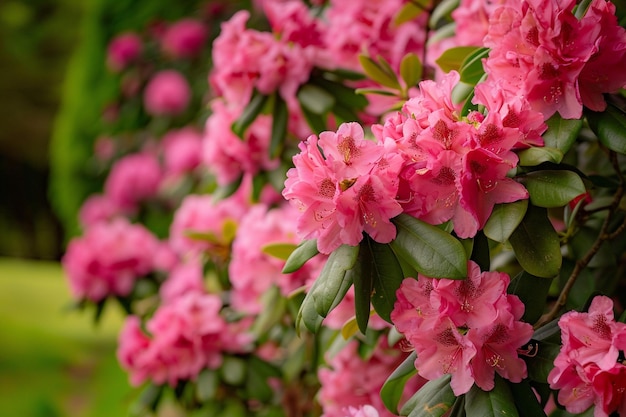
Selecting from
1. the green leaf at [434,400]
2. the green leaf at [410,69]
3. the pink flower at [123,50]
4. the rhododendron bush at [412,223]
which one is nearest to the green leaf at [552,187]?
the rhododendron bush at [412,223]

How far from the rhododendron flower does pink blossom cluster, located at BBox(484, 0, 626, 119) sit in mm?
176

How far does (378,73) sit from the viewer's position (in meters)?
1.12

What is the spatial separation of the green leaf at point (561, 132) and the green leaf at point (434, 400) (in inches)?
10.6

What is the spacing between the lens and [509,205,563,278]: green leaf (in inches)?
29.8

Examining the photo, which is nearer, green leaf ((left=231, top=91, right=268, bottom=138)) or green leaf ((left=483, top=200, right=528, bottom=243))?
green leaf ((left=483, top=200, right=528, bottom=243))

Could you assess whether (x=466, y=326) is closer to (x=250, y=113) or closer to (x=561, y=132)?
(x=561, y=132)

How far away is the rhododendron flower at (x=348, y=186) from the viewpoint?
0.74m

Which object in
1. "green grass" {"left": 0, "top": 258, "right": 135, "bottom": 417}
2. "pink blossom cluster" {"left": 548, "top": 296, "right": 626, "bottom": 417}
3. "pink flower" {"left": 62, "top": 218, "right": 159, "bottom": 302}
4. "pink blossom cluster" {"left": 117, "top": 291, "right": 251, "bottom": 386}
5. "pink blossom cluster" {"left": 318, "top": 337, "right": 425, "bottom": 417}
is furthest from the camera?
"green grass" {"left": 0, "top": 258, "right": 135, "bottom": 417}

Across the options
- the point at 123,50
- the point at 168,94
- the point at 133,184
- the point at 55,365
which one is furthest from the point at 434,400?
the point at 55,365

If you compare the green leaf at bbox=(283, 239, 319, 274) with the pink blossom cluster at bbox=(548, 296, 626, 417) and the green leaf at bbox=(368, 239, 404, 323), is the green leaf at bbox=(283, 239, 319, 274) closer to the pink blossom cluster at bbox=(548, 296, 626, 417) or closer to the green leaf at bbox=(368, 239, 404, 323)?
the green leaf at bbox=(368, 239, 404, 323)

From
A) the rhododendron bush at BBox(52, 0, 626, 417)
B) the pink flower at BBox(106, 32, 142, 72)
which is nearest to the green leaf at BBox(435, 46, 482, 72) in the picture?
the rhododendron bush at BBox(52, 0, 626, 417)

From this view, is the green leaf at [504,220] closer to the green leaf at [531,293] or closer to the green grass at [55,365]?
the green leaf at [531,293]

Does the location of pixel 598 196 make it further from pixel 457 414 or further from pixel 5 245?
pixel 5 245

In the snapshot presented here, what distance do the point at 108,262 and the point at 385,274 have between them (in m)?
1.31
